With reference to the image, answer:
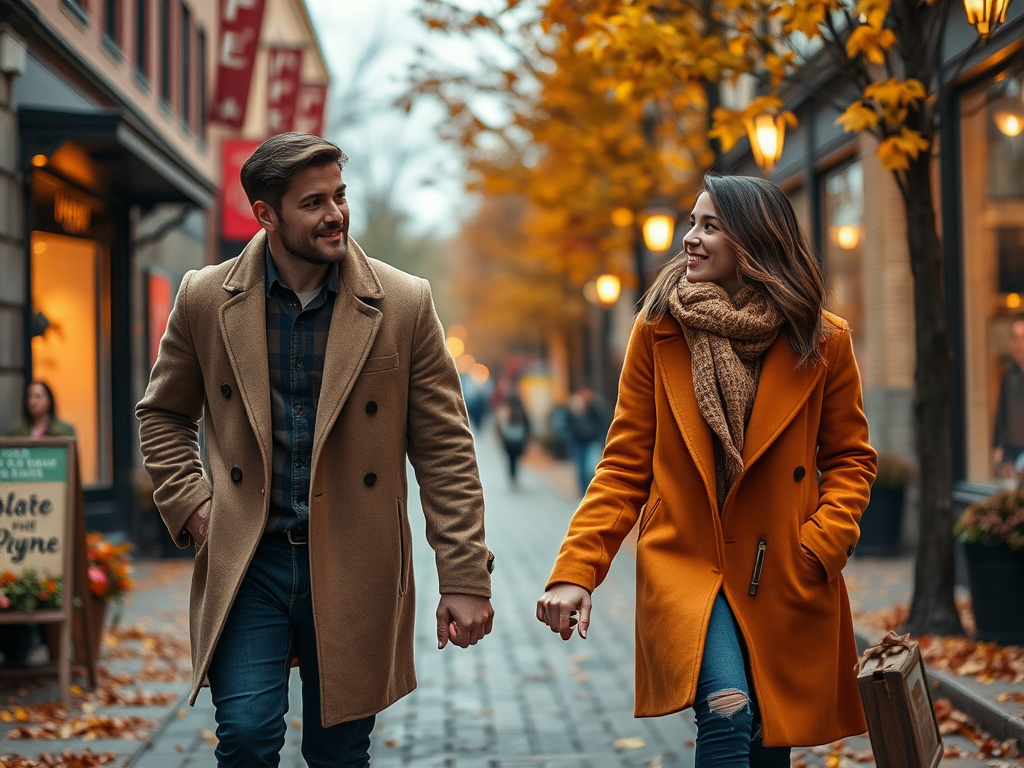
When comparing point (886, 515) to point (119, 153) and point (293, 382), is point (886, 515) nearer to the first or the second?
point (119, 153)

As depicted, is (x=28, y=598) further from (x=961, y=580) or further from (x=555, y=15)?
(x=961, y=580)

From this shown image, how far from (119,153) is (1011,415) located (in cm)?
755

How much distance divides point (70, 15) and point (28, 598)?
632cm

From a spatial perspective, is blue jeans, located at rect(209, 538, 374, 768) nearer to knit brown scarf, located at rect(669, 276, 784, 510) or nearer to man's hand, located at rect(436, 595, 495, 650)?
man's hand, located at rect(436, 595, 495, 650)

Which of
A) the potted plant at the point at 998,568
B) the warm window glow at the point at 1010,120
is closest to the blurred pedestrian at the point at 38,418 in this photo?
the potted plant at the point at 998,568

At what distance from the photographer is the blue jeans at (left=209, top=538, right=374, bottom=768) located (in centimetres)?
330

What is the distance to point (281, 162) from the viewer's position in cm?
348

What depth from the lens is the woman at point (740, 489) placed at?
3484 millimetres

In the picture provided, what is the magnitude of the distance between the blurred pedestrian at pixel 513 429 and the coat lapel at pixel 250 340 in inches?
756

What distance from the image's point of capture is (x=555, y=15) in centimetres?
908

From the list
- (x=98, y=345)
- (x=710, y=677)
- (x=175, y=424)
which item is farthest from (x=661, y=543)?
(x=98, y=345)

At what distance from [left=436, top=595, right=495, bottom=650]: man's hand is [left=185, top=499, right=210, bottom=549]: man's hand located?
66cm

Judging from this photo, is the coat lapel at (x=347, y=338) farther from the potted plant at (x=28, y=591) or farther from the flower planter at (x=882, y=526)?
the flower planter at (x=882, y=526)

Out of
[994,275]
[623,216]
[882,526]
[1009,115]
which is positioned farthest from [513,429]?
[1009,115]
